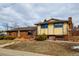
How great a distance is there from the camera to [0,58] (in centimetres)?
479

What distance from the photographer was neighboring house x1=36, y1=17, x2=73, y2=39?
16.2 ft

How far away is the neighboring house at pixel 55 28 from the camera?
4930mm

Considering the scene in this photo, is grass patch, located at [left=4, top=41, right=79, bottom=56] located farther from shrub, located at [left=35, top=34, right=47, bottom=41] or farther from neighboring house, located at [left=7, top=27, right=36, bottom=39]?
neighboring house, located at [left=7, top=27, right=36, bottom=39]

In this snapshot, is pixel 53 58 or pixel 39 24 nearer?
pixel 53 58

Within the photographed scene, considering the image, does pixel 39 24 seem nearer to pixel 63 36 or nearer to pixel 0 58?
pixel 63 36

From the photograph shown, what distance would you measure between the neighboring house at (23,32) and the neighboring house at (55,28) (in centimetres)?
16

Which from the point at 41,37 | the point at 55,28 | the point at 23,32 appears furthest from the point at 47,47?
the point at 23,32

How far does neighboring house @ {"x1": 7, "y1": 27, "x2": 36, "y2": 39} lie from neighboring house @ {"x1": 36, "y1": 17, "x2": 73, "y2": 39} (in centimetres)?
16

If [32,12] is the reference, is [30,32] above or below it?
A: below

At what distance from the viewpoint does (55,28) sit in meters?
5.06

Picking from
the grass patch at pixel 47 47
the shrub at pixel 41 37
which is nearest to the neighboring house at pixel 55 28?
the shrub at pixel 41 37

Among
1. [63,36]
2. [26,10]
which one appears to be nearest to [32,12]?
[26,10]

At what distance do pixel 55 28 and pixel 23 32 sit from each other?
2.74ft

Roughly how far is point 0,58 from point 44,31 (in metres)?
1.31
